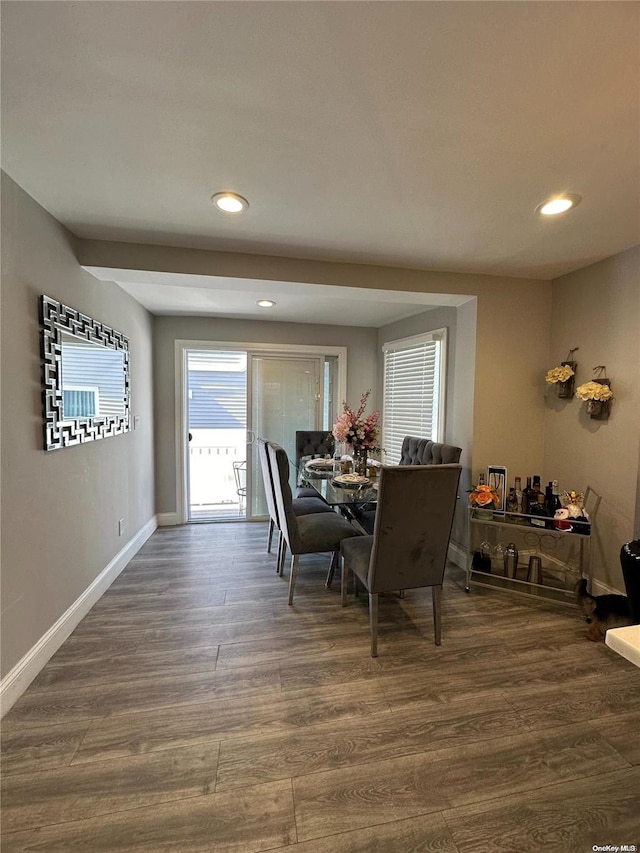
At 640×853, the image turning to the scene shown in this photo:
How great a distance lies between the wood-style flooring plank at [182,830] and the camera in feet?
3.75

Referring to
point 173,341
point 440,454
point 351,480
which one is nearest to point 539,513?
point 440,454

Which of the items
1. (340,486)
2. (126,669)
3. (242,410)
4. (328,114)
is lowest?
(126,669)

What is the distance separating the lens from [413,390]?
396 centimetres

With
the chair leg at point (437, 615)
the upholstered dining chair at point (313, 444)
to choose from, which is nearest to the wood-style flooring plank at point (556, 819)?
the chair leg at point (437, 615)

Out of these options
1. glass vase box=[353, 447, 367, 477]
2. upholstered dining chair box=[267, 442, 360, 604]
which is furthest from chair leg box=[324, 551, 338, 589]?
glass vase box=[353, 447, 367, 477]

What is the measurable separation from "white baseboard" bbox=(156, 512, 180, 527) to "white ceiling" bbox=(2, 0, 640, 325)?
3063 millimetres

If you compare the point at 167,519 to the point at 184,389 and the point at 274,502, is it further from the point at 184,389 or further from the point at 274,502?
the point at 274,502

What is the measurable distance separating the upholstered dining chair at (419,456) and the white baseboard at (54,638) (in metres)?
2.05

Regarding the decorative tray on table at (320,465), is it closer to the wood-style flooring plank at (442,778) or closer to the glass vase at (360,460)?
the glass vase at (360,460)

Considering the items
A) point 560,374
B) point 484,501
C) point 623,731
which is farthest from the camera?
point 560,374

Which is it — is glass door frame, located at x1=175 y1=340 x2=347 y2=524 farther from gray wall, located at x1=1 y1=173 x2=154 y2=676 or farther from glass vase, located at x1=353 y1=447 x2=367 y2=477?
glass vase, located at x1=353 y1=447 x2=367 y2=477

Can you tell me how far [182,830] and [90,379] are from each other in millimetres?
2340

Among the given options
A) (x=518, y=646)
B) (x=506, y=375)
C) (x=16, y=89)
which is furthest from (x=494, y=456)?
(x=16, y=89)

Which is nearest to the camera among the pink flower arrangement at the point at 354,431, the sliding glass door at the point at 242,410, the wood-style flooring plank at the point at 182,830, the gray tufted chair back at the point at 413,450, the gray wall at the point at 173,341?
the wood-style flooring plank at the point at 182,830
